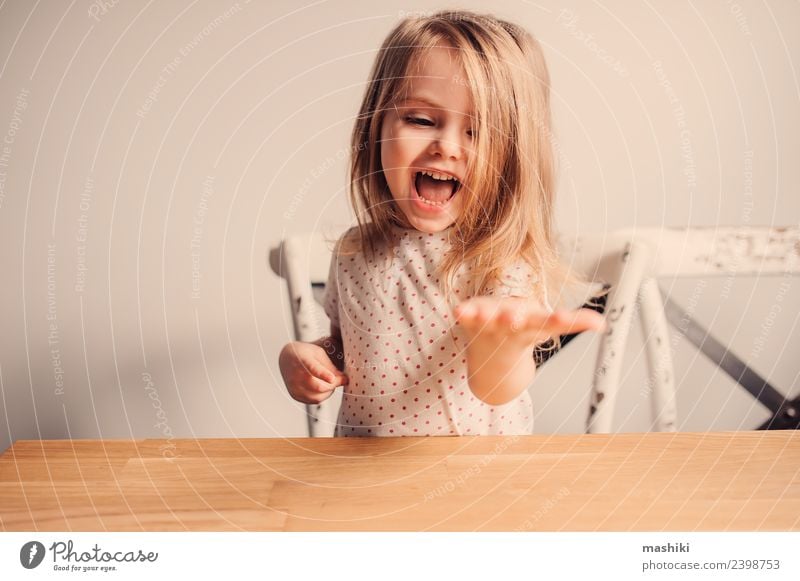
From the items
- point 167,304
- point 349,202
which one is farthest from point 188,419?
point 349,202

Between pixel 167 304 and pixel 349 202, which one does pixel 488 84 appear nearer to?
pixel 349 202

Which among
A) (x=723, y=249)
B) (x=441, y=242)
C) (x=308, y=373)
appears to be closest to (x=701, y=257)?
(x=723, y=249)

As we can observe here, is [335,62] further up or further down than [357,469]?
further up

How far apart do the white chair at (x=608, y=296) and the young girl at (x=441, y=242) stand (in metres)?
0.03

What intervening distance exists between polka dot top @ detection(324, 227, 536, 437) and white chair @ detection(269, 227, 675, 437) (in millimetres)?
51

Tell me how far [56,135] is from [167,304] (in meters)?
0.16

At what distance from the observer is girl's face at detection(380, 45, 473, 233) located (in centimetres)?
44

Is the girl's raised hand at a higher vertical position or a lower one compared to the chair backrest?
lower

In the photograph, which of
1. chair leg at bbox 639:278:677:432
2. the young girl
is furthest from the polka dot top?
chair leg at bbox 639:278:677:432

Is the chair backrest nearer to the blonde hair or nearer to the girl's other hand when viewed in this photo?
the blonde hair

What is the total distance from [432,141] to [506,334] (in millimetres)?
136

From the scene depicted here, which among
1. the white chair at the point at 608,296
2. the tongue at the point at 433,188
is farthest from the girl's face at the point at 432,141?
the white chair at the point at 608,296

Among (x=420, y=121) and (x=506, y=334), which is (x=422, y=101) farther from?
(x=506, y=334)

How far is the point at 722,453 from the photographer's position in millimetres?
427
